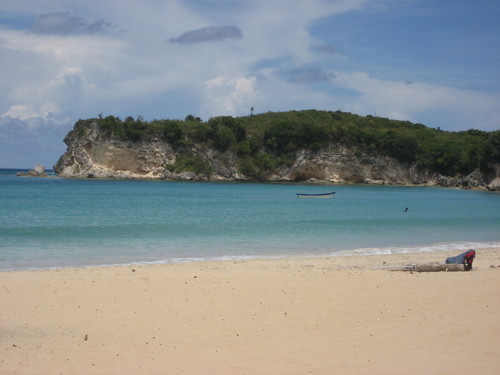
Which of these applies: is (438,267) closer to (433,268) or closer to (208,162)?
(433,268)

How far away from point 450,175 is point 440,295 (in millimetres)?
86381

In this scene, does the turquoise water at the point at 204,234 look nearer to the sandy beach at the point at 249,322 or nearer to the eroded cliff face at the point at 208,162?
the sandy beach at the point at 249,322

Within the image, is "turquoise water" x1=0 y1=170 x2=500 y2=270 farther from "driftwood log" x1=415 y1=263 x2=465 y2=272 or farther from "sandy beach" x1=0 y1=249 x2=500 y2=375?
"driftwood log" x1=415 y1=263 x2=465 y2=272

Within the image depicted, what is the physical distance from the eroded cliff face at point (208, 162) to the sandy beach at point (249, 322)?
77.9 meters

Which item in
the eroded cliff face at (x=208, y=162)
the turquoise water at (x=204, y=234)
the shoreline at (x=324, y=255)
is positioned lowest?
the shoreline at (x=324, y=255)

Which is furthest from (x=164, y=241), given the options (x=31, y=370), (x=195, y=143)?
(x=195, y=143)

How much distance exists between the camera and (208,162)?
299 ft

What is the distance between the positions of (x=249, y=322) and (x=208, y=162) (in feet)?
276

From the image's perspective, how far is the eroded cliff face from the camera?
87.2 m

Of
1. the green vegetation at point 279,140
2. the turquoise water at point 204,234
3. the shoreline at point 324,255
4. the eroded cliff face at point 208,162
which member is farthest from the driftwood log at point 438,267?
the green vegetation at point 279,140

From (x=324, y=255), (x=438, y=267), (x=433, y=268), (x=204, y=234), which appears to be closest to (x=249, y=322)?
(x=433, y=268)

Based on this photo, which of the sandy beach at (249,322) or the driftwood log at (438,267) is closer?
the sandy beach at (249,322)

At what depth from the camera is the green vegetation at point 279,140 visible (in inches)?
3492

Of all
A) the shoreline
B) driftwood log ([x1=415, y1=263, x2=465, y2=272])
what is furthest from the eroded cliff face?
driftwood log ([x1=415, y1=263, x2=465, y2=272])
